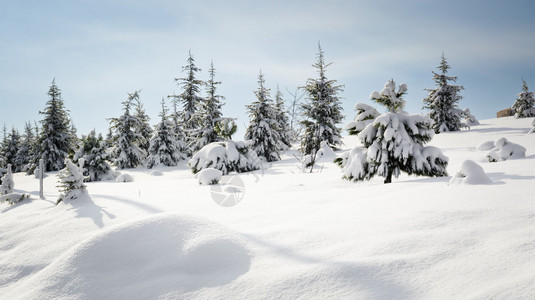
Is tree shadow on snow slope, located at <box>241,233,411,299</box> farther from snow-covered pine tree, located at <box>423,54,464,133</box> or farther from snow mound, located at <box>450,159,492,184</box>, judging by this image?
snow-covered pine tree, located at <box>423,54,464,133</box>

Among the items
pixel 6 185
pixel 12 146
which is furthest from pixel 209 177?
pixel 12 146

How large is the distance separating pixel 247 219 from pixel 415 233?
2246 mm

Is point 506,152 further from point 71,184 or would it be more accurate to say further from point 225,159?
point 71,184

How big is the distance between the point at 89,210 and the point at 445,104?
78.7ft

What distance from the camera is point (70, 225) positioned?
183 inches

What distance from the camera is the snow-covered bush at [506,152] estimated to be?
25.6 feet

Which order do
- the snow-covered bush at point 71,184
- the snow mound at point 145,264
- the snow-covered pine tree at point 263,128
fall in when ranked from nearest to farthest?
the snow mound at point 145,264 → the snow-covered bush at point 71,184 → the snow-covered pine tree at point 263,128

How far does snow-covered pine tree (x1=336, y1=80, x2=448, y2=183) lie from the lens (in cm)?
584

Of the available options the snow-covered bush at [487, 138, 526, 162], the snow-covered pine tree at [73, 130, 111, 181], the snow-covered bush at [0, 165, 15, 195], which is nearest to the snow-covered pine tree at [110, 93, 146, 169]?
the snow-covered pine tree at [73, 130, 111, 181]

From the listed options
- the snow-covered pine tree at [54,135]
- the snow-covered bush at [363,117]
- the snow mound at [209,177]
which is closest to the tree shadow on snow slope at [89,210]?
the snow mound at [209,177]

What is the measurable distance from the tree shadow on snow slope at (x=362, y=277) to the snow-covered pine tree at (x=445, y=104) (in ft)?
73.6

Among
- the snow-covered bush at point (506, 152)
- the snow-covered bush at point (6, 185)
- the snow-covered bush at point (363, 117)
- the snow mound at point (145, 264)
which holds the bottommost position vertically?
the snow mound at point (145, 264)

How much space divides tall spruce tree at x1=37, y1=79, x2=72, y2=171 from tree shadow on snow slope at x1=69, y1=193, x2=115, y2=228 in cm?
2087

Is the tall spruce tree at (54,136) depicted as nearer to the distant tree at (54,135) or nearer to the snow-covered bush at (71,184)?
the distant tree at (54,135)
